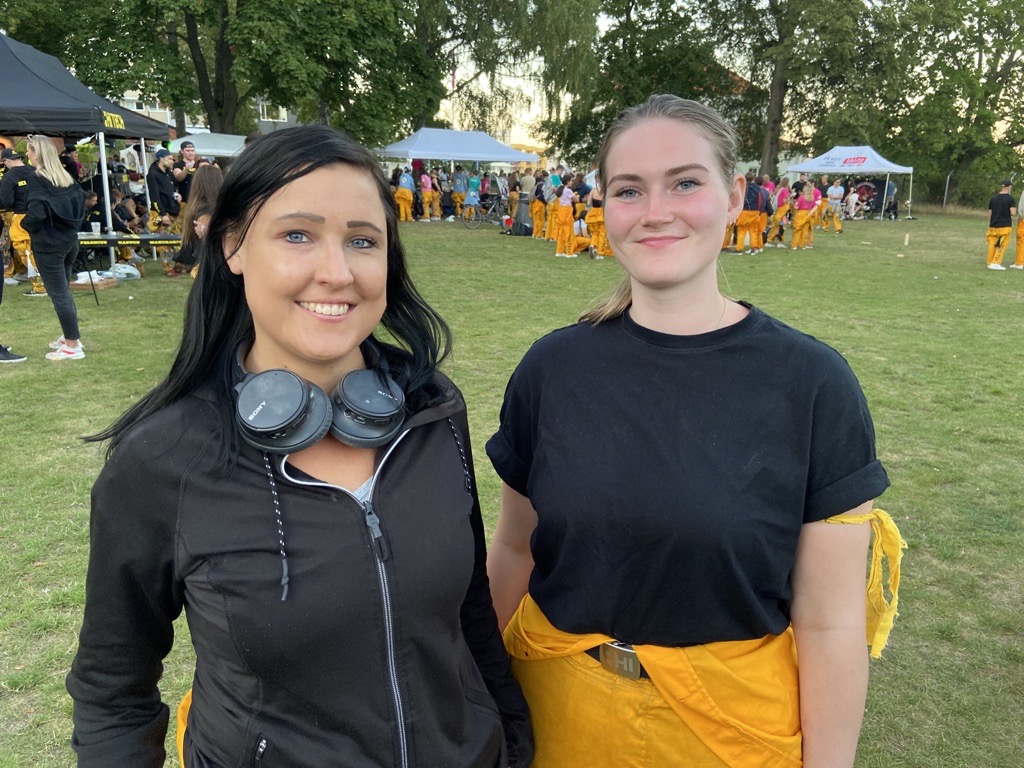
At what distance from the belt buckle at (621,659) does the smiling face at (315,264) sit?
0.85 meters

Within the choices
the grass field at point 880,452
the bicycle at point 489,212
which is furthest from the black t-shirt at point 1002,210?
the bicycle at point 489,212

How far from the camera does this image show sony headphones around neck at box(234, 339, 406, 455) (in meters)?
1.40

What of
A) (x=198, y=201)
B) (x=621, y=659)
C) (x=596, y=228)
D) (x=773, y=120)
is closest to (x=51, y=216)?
(x=198, y=201)

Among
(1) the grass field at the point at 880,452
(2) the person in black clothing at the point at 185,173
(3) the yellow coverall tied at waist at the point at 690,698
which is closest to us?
(3) the yellow coverall tied at waist at the point at 690,698

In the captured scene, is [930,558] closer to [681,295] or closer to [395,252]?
[681,295]

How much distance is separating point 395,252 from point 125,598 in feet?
3.06

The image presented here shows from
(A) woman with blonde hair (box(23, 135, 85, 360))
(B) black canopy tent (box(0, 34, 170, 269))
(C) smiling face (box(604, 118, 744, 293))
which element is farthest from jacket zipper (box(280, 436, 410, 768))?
(B) black canopy tent (box(0, 34, 170, 269))

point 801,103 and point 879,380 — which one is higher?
point 801,103

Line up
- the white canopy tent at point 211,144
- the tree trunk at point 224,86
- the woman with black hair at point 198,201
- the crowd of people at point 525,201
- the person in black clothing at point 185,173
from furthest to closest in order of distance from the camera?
the white canopy tent at point 211,144
the tree trunk at point 224,86
the crowd of people at point 525,201
the person in black clothing at point 185,173
the woman with black hair at point 198,201

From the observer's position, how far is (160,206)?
14664mm

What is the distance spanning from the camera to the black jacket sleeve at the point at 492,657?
176cm

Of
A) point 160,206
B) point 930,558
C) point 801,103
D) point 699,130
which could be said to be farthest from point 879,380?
point 801,103

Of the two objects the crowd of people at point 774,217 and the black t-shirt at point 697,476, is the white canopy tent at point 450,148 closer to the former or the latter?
the crowd of people at point 774,217

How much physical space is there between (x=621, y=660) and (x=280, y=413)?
0.89 m
